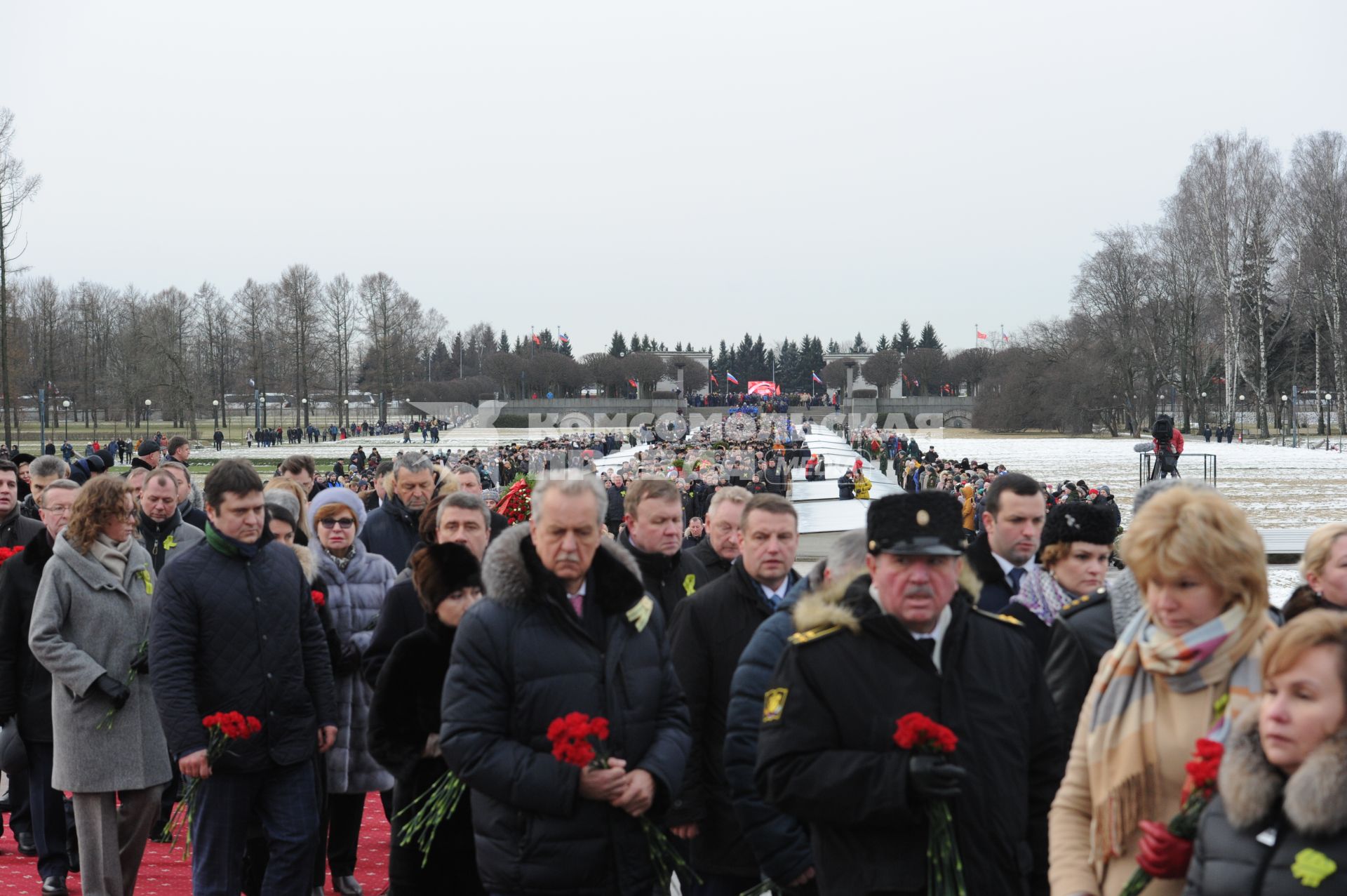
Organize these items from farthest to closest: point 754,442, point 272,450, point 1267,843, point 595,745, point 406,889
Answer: point 272,450
point 754,442
point 406,889
point 595,745
point 1267,843

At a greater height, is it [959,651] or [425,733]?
[959,651]

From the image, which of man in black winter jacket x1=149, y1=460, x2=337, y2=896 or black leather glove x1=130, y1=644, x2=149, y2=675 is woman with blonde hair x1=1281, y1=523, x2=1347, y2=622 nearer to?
man in black winter jacket x1=149, y1=460, x2=337, y2=896

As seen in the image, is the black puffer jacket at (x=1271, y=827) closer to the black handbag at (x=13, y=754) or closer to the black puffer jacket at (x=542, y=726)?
the black puffer jacket at (x=542, y=726)

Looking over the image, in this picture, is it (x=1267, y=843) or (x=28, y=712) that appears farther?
(x=28, y=712)

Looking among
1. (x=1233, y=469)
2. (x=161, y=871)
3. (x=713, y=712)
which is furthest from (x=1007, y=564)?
(x=1233, y=469)

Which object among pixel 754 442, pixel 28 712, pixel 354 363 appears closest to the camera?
pixel 28 712

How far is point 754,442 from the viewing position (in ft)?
142

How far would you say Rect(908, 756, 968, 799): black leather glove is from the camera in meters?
3.04

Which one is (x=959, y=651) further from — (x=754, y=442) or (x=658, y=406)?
(x=658, y=406)

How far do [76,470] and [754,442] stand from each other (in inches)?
1318

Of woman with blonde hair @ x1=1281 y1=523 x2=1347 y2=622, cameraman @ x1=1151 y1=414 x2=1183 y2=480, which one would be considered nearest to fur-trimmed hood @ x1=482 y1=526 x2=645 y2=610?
woman with blonde hair @ x1=1281 y1=523 x2=1347 y2=622

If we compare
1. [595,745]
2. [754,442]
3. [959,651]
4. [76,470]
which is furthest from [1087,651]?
[754,442]

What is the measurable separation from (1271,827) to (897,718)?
0.87 metres

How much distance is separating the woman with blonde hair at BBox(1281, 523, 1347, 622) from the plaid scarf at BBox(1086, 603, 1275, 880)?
141 cm
